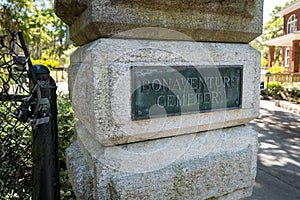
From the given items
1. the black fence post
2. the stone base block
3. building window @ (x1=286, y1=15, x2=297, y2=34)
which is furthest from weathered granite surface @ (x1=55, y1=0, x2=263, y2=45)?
building window @ (x1=286, y1=15, x2=297, y2=34)

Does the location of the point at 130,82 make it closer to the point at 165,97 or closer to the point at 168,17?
the point at 165,97

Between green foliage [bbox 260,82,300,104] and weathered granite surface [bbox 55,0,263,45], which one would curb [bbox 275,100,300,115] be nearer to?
green foliage [bbox 260,82,300,104]

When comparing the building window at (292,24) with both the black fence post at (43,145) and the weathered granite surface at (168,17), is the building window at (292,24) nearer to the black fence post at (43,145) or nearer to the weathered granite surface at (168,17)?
the weathered granite surface at (168,17)

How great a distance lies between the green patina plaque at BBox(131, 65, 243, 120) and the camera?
1442 millimetres

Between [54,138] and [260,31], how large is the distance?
156cm

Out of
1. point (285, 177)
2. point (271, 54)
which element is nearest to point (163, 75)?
point (285, 177)

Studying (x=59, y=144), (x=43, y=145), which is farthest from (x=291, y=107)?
(x=43, y=145)

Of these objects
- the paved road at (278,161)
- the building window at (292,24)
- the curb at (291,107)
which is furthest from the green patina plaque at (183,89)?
the building window at (292,24)

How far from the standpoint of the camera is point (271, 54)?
27.8 meters

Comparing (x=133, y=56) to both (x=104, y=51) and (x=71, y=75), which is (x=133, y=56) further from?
(x=71, y=75)

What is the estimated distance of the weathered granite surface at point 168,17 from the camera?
4.42 feet

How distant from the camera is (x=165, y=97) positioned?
4.98 ft

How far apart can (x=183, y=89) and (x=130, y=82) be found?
0.36 metres

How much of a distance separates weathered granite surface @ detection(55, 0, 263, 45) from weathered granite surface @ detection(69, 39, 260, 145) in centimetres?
7
